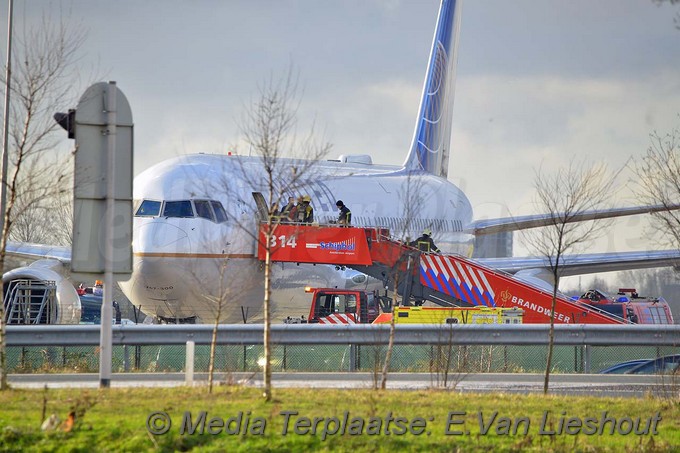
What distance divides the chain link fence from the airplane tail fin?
16.4 meters

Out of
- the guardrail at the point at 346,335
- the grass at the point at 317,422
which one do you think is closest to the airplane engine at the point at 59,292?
the guardrail at the point at 346,335

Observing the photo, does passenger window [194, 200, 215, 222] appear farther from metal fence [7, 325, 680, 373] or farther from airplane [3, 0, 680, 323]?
metal fence [7, 325, 680, 373]

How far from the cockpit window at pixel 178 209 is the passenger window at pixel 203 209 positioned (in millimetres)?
177

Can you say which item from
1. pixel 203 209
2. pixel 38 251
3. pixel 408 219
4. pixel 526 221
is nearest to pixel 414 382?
pixel 408 219

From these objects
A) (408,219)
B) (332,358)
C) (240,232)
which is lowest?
(332,358)

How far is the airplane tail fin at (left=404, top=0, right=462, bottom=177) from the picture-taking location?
1756 inches

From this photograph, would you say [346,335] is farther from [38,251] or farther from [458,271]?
[38,251]

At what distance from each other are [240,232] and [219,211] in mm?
823

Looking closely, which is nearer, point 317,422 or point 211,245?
point 317,422

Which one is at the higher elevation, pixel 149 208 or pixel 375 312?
pixel 149 208

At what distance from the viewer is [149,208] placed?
2783 centimetres

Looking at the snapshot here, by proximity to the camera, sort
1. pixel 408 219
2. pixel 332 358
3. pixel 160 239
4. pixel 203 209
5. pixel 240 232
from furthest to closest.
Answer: pixel 203 209 → pixel 240 232 → pixel 160 239 → pixel 332 358 → pixel 408 219

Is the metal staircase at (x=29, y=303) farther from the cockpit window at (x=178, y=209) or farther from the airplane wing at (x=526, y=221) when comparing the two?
the airplane wing at (x=526, y=221)

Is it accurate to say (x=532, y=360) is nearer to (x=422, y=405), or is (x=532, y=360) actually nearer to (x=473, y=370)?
(x=473, y=370)
